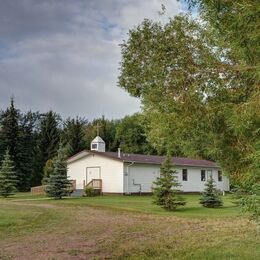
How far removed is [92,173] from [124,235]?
24.6 m

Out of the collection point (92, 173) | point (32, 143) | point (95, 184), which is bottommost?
point (95, 184)

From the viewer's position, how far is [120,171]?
36.5 m

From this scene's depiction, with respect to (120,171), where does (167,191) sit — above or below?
below

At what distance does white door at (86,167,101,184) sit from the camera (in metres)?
38.4

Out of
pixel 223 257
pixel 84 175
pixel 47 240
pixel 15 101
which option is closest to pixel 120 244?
pixel 47 240

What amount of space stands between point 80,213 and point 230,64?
45.3ft

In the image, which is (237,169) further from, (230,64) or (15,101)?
(15,101)

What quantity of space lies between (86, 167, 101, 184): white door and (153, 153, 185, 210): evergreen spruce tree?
1394 centimetres

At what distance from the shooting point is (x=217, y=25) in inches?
292

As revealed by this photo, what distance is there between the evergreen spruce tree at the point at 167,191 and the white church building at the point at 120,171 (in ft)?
37.8

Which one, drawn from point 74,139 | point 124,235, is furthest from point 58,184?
point 74,139

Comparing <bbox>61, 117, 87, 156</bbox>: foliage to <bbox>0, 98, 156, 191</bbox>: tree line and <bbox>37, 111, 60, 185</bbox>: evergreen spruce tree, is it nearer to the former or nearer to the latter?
<bbox>0, 98, 156, 191</bbox>: tree line

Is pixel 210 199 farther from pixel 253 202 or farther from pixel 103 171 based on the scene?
pixel 253 202

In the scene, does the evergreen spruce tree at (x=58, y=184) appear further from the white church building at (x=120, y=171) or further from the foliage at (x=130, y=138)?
the foliage at (x=130, y=138)
